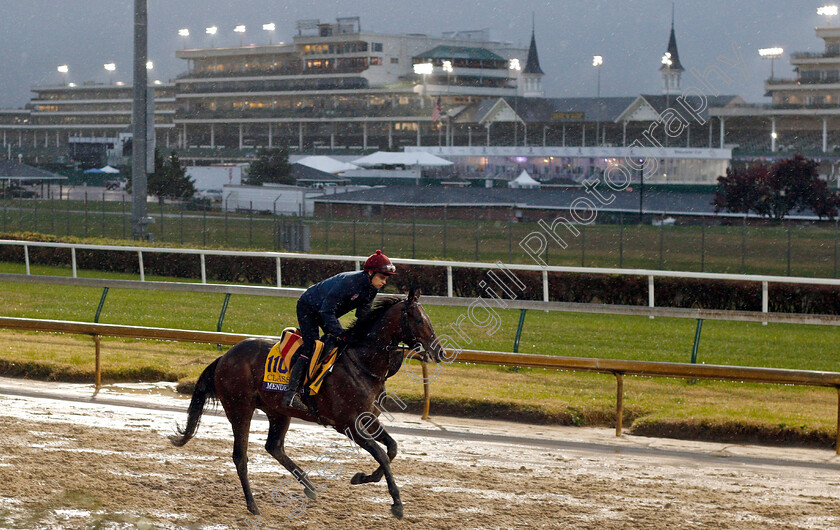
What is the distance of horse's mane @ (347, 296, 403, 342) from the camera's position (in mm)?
6141

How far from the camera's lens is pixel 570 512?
605cm

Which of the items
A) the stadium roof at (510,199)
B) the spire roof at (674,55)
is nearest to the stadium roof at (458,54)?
the spire roof at (674,55)

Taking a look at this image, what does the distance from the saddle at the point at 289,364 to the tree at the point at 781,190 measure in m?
32.6

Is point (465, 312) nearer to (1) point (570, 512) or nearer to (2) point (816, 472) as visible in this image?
(2) point (816, 472)

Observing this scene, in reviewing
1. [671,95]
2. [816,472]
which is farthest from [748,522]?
[671,95]

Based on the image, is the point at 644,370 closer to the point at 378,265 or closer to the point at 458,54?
the point at 378,265

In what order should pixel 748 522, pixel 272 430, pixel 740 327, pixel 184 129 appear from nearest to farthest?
pixel 748 522 < pixel 272 430 < pixel 740 327 < pixel 184 129

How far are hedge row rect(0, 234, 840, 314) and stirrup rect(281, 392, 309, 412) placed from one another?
9.57 meters

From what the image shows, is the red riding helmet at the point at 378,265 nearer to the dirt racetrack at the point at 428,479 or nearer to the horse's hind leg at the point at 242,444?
the horse's hind leg at the point at 242,444

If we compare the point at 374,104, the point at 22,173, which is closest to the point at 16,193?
the point at 22,173

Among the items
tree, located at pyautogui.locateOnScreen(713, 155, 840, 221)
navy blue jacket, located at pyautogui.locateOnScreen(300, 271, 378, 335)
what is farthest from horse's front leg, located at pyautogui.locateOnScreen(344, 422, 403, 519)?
tree, located at pyautogui.locateOnScreen(713, 155, 840, 221)

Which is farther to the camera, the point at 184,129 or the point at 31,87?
the point at 31,87

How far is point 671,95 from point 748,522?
60.4m

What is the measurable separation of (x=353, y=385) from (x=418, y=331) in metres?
0.58
